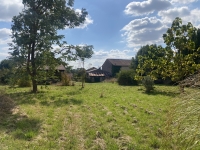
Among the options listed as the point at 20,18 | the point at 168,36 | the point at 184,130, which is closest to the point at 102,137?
the point at 184,130

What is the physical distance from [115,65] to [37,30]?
26666mm

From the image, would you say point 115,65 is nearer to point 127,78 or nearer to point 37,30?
point 127,78

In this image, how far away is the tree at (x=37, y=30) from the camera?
36.1 ft

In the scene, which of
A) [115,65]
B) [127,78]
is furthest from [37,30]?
[115,65]

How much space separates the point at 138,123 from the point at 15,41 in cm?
915

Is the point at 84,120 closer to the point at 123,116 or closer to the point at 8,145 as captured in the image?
the point at 123,116

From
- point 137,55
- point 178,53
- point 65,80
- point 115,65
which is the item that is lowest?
point 65,80

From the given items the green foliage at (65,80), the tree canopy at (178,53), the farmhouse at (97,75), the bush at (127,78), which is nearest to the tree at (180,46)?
the tree canopy at (178,53)

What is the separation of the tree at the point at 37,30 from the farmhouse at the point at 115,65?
25.3 m

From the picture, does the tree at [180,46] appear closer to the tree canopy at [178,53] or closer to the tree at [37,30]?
the tree canopy at [178,53]

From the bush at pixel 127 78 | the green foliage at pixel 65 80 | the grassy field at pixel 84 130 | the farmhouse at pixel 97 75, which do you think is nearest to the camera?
the grassy field at pixel 84 130

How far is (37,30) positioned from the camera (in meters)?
11.7

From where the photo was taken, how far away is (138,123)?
5.39 m

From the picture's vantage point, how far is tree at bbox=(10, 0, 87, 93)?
11000mm
